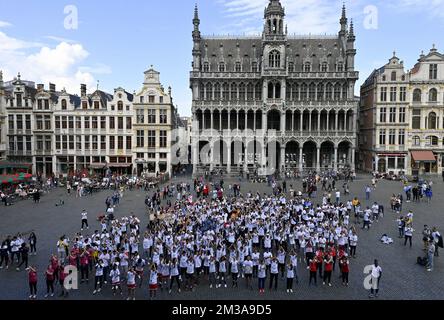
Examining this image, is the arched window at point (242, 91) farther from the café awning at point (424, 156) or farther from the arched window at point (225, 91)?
the café awning at point (424, 156)

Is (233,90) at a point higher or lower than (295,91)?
higher

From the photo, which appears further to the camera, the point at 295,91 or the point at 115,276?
the point at 295,91

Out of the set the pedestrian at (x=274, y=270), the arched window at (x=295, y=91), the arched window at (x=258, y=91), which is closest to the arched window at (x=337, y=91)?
the arched window at (x=295, y=91)

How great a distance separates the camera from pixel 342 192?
137 feet

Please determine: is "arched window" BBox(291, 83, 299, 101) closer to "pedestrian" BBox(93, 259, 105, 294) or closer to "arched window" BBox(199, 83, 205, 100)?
"arched window" BBox(199, 83, 205, 100)

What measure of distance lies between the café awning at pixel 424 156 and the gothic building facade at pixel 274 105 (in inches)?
379

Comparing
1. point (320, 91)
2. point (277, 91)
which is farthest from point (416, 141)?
point (277, 91)

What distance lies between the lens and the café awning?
193 ft

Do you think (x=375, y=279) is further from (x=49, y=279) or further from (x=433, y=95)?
(x=433, y=95)

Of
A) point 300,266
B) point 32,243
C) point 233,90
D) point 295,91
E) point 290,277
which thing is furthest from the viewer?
point 233,90

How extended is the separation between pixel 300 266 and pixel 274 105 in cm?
4686

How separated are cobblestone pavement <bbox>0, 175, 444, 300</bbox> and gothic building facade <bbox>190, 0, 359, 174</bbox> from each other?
27232 millimetres

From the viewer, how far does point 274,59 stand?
209 feet

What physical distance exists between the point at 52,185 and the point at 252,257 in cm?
3921
